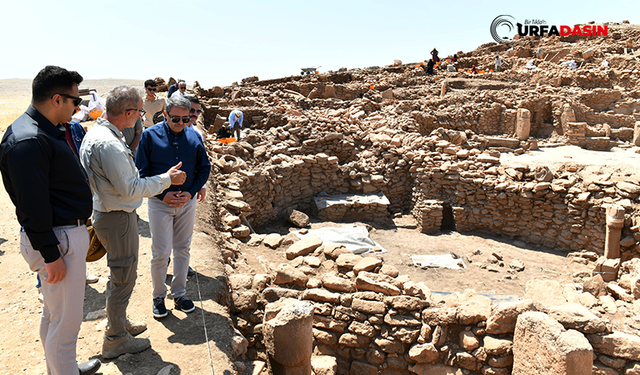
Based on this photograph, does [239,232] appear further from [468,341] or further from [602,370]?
[602,370]

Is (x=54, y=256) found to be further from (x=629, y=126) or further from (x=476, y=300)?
(x=629, y=126)

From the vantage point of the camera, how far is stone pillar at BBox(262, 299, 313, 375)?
3.31m

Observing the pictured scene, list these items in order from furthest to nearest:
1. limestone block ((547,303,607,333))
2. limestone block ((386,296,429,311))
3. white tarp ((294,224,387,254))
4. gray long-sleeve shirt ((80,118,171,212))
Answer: white tarp ((294,224,387,254))
limestone block ((386,296,429,311))
limestone block ((547,303,607,333))
gray long-sleeve shirt ((80,118,171,212))

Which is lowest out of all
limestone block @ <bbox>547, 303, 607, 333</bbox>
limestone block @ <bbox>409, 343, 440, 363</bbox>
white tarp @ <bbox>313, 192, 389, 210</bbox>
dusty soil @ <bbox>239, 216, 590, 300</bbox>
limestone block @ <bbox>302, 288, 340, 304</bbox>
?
dusty soil @ <bbox>239, 216, 590, 300</bbox>

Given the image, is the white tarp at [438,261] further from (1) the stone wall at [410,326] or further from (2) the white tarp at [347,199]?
(1) the stone wall at [410,326]

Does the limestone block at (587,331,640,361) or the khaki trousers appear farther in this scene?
the limestone block at (587,331,640,361)

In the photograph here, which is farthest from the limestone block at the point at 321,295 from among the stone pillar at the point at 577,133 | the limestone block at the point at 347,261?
the stone pillar at the point at 577,133

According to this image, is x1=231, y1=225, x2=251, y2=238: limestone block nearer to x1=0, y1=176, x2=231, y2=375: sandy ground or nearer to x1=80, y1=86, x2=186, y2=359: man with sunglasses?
x1=0, y1=176, x2=231, y2=375: sandy ground

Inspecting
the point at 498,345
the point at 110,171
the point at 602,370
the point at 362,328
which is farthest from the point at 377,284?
the point at 110,171

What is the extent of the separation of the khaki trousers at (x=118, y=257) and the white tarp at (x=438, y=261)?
6614mm

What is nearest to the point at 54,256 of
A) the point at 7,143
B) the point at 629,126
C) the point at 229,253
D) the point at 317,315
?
the point at 7,143

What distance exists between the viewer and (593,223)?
9.04 meters

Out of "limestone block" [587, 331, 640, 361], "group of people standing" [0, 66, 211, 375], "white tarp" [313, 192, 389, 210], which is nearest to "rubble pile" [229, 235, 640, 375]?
"limestone block" [587, 331, 640, 361]

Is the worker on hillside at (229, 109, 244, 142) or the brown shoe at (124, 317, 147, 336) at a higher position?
the worker on hillside at (229, 109, 244, 142)
